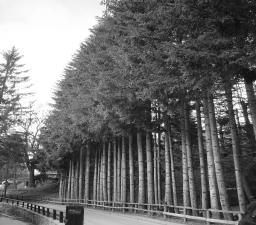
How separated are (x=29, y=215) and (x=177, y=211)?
10.9 m

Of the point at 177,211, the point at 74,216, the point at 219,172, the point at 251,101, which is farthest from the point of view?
the point at 177,211

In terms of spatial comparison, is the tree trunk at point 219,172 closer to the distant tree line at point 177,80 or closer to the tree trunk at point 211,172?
the distant tree line at point 177,80

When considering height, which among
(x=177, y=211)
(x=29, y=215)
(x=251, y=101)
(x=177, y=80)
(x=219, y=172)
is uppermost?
(x=177, y=80)

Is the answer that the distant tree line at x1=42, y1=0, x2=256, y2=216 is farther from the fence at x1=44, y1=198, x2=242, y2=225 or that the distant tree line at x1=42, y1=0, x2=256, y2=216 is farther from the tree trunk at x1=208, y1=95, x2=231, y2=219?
the fence at x1=44, y1=198, x2=242, y2=225

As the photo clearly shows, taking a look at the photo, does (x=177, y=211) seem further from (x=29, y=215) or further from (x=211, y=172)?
(x=29, y=215)

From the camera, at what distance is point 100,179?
27.3m

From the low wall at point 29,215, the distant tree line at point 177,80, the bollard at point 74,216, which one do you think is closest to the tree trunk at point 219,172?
the distant tree line at point 177,80

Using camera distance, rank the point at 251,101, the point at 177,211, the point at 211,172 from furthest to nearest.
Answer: the point at 177,211
the point at 211,172
the point at 251,101

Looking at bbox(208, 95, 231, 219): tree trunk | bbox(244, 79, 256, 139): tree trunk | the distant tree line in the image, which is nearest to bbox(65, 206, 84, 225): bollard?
the distant tree line

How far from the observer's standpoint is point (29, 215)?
22.5 m

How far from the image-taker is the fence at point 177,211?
12031 millimetres

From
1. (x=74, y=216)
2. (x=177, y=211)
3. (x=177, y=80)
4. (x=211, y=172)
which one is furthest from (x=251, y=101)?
(x=177, y=211)

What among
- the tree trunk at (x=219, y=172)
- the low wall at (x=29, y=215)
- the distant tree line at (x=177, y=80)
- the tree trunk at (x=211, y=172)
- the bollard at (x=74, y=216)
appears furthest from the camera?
the low wall at (x=29, y=215)

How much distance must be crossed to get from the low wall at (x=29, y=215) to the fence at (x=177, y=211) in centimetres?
489
